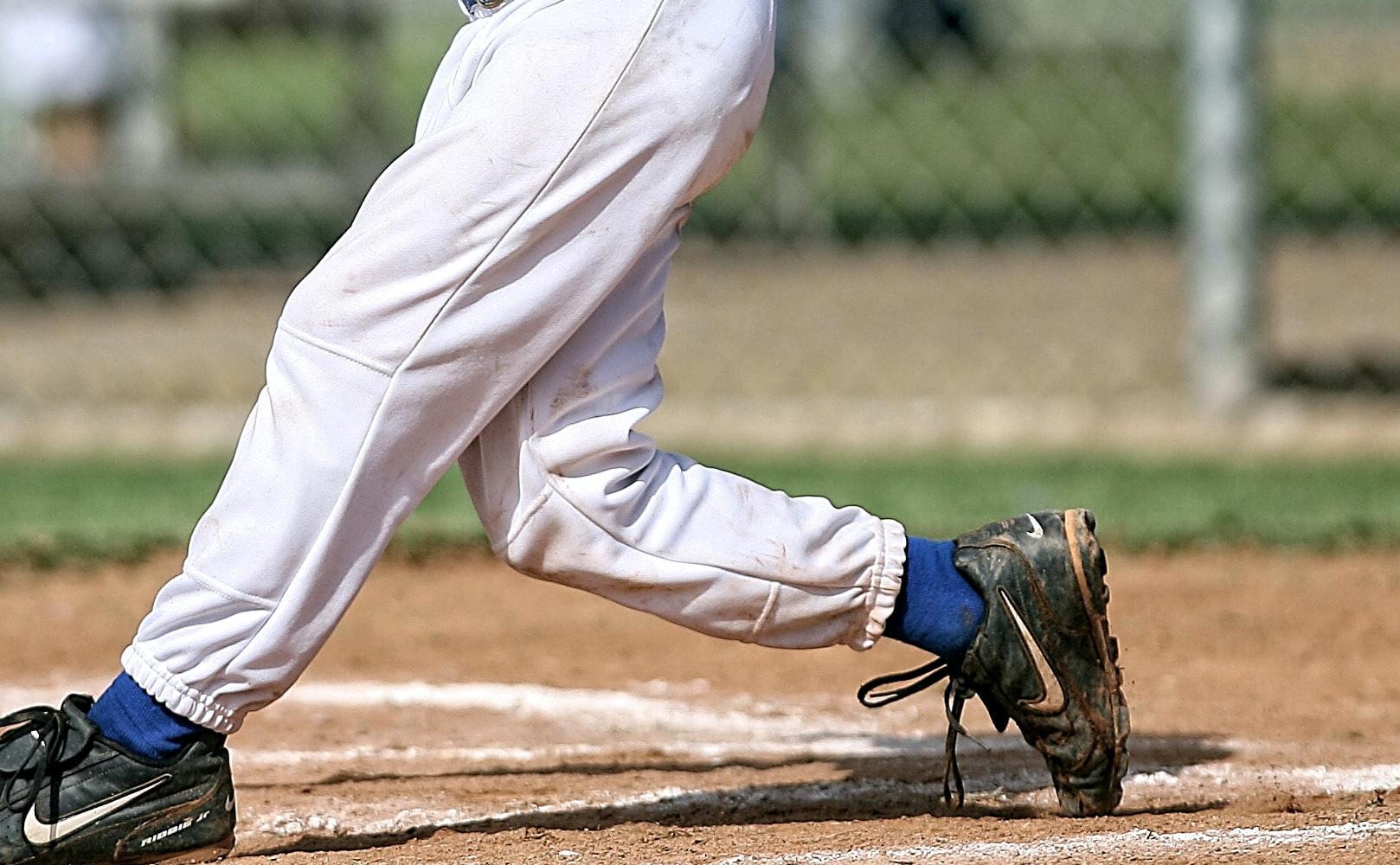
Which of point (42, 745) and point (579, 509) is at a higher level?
point (579, 509)

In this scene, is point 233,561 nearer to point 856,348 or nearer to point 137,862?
point 137,862

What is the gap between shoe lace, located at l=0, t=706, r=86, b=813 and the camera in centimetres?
197

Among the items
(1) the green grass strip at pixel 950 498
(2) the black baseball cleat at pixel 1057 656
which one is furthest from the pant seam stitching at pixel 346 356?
(1) the green grass strip at pixel 950 498

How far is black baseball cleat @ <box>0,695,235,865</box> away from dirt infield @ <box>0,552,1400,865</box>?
9 centimetres

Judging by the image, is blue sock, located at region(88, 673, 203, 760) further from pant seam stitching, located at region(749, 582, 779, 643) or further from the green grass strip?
the green grass strip

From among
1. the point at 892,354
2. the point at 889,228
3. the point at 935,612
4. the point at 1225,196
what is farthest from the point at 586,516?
the point at 889,228

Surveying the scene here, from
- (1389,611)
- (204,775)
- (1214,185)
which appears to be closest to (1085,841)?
(204,775)

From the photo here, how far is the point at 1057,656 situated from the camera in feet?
6.98

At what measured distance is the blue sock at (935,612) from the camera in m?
2.13

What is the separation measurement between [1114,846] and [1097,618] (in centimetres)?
28

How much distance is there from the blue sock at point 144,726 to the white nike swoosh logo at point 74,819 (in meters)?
0.03

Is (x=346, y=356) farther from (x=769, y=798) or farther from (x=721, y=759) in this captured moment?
(x=721, y=759)

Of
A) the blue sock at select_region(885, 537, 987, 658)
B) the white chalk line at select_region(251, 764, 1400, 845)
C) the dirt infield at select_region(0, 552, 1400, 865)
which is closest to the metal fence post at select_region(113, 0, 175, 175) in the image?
the dirt infield at select_region(0, 552, 1400, 865)

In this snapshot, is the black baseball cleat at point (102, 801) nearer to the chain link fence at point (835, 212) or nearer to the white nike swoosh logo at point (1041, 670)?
the white nike swoosh logo at point (1041, 670)
